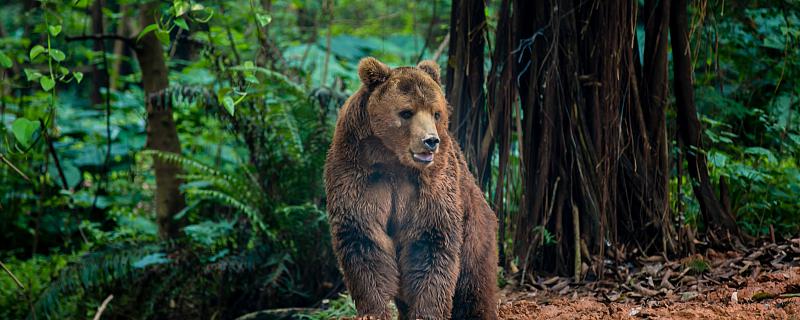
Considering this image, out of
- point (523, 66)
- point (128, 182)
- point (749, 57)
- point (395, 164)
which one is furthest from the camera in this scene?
point (128, 182)

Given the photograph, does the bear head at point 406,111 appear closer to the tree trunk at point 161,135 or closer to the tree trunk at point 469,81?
the tree trunk at point 469,81

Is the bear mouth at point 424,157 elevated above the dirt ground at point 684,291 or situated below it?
above

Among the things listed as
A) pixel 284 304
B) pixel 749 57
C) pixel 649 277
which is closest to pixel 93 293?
pixel 284 304

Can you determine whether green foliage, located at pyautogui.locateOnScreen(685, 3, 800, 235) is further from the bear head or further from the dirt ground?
the bear head

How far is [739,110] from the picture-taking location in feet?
19.7

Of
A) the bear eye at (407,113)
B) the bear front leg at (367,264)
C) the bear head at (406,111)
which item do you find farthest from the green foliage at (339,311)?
the bear eye at (407,113)

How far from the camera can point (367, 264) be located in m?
3.43

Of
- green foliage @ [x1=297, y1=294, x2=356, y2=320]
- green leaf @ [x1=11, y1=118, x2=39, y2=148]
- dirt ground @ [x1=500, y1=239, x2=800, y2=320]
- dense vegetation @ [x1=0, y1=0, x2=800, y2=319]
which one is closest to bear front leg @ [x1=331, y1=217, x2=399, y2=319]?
dense vegetation @ [x1=0, y1=0, x2=800, y2=319]

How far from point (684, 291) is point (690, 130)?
122cm

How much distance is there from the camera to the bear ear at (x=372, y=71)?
3459 mm

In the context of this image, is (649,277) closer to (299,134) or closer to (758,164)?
(758,164)

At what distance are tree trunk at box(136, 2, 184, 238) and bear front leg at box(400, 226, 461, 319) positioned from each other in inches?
192

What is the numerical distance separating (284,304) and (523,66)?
3.28 m

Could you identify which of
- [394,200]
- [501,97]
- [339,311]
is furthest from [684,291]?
[339,311]
